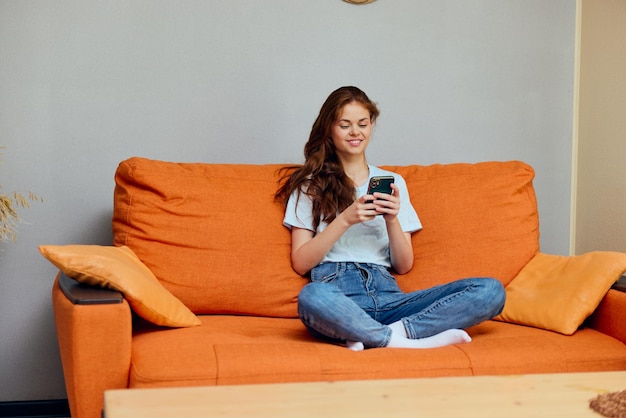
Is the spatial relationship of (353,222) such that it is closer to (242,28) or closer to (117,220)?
(117,220)

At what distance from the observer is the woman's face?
8.75 ft

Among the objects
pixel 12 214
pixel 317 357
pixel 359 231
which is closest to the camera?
pixel 317 357

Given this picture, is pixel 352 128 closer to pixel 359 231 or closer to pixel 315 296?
pixel 359 231

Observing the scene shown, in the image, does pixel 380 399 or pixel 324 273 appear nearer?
pixel 380 399

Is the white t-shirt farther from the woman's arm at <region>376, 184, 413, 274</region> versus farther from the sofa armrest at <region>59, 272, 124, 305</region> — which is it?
the sofa armrest at <region>59, 272, 124, 305</region>

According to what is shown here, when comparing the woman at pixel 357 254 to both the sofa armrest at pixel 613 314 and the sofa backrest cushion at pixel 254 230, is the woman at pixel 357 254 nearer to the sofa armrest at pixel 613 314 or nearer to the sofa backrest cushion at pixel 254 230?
the sofa backrest cushion at pixel 254 230

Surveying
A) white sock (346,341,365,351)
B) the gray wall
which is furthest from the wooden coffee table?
the gray wall

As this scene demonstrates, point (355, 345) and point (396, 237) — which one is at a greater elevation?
point (396, 237)

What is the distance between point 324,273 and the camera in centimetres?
254

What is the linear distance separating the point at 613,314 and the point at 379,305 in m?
0.70

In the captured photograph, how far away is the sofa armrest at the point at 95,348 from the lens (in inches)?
74.7

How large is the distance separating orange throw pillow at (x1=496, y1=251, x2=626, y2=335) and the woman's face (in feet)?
2.32

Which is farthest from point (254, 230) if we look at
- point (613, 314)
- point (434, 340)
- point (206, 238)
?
point (613, 314)

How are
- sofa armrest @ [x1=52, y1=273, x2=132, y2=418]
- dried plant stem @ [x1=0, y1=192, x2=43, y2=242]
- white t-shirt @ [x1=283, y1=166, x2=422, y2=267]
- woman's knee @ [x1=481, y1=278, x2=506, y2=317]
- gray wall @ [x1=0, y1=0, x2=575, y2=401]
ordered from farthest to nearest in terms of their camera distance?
gray wall @ [x1=0, y1=0, x2=575, y2=401]
dried plant stem @ [x1=0, y1=192, x2=43, y2=242]
white t-shirt @ [x1=283, y1=166, x2=422, y2=267]
woman's knee @ [x1=481, y1=278, x2=506, y2=317]
sofa armrest @ [x1=52, y1=273, x2=132, y2=418]
